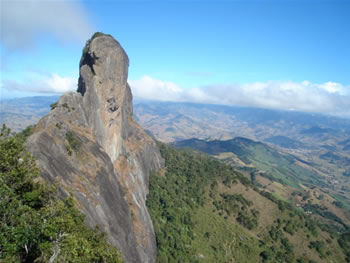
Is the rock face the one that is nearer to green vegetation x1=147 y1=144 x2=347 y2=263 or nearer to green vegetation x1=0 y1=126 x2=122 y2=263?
green vegetation x1=0 y1=126 x2=122 y2=263

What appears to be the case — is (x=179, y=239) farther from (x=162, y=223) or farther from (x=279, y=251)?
(x=279, y=251)

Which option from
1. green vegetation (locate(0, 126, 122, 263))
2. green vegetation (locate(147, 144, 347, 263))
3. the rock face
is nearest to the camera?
green vegetation (locate(0, 126, 122, 263))

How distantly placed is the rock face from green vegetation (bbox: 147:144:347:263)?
32.3ft

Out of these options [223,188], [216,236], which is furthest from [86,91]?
[223,188]

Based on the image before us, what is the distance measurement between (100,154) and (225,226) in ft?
173

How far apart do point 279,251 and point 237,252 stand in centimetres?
1545

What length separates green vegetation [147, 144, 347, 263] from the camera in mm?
62781

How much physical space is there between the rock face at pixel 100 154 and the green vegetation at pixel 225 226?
9.85m

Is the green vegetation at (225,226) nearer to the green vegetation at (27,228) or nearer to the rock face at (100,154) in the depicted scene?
the rock face at (100,154)

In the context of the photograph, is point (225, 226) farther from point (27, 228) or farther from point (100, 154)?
point (27, 228)

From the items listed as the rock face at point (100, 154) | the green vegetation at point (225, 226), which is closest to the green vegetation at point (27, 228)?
the rock face at point (100, 154)

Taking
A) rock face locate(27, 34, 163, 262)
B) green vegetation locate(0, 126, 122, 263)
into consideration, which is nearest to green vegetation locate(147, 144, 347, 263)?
rock face locate(27, 34, 163, 262)

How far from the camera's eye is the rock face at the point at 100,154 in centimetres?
3133

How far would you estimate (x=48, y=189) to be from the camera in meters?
18.9
